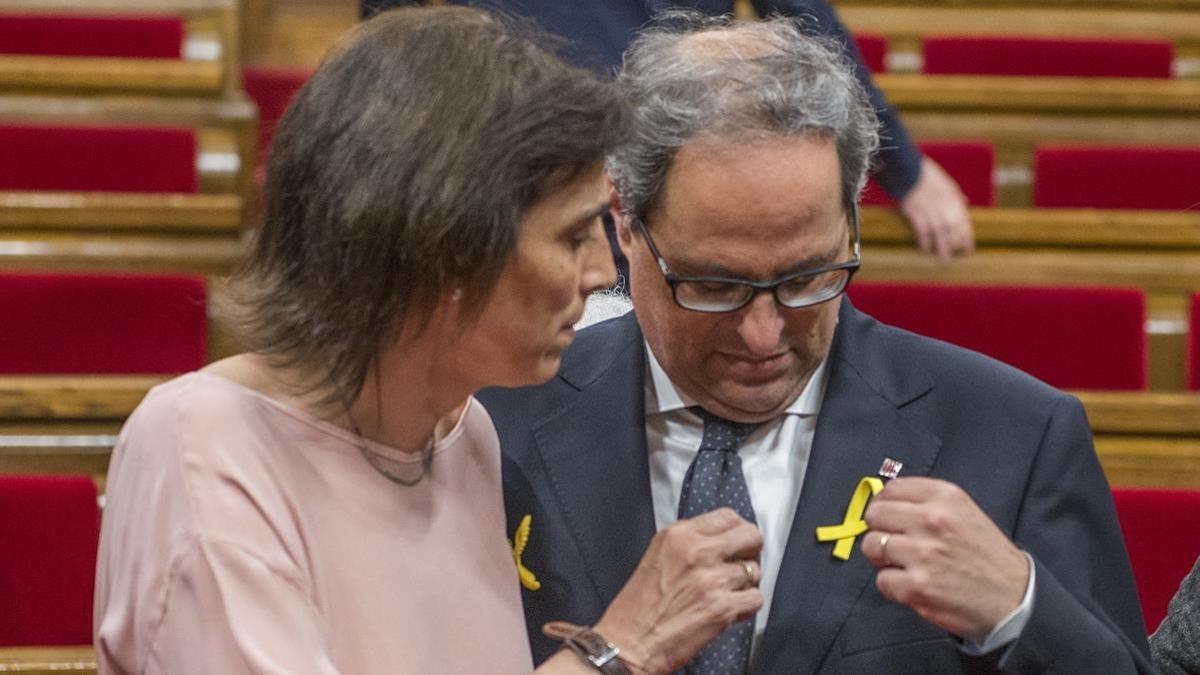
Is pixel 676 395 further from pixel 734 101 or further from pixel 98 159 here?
pixel 98 159

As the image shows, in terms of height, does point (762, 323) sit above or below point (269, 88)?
above

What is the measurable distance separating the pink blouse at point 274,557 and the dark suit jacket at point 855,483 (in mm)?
109

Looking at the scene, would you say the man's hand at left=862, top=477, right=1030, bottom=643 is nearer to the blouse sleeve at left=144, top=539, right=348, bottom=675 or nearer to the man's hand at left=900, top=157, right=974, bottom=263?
the blouse sleeve at left=144, top=539, right=348, bottom=675

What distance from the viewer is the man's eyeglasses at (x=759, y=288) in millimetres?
816

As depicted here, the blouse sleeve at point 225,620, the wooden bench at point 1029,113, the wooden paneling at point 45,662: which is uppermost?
the blouse sleeve at point 225,620

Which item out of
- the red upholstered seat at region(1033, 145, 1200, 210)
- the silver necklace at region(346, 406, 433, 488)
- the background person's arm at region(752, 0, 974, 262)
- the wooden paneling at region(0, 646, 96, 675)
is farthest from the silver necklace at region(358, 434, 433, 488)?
the red upholstered seat at region(1033, 145, 1200, 210)

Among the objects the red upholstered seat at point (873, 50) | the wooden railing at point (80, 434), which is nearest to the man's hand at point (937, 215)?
the wooden railing at point (80, 434)

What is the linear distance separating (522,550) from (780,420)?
15 centimetres

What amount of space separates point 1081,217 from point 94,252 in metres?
0.92

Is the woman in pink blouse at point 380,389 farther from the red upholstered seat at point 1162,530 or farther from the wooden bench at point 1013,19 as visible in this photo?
the wooden bench at point 1013,19

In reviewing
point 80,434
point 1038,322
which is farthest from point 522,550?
point 1038,322

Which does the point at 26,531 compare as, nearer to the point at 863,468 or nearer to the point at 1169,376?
the point at 863,468

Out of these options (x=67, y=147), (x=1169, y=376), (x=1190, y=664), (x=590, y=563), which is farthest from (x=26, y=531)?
(x=1169, y=376)

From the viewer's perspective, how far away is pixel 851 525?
0.84 m
